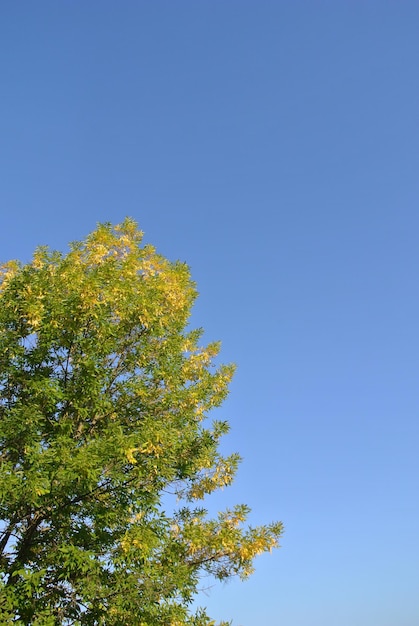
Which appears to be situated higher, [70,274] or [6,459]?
[70,274]

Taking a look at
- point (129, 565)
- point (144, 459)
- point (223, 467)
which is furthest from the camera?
point (223, 467)

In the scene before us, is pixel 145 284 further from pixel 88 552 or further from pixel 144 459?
pixel 88 552

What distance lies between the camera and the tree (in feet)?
28.9

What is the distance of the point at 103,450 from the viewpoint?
9.06 meters

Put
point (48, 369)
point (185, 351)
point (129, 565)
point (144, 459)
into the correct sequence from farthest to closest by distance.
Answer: point (185, 351) → point (48, 369) → point (144, 459) → point (129, 565)

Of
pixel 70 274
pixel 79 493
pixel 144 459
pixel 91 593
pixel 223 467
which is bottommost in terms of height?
pixel 91 593

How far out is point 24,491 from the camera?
838cm

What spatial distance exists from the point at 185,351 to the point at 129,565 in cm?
535

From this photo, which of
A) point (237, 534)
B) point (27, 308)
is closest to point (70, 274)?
point (27, 308)

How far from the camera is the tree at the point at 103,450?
8820 millimetres

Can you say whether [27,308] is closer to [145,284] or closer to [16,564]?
[145,284]

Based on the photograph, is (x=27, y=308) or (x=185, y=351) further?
(x=185, y=351)

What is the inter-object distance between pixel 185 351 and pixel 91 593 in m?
5.98

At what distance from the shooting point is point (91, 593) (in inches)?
338
